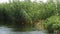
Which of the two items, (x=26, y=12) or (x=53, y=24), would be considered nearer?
(x=53, y=24)

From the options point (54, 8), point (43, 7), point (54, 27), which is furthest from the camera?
point (43, 7)

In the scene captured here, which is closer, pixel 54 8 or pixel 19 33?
pixel 19 33

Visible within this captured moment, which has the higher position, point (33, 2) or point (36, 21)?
point (33, 2)

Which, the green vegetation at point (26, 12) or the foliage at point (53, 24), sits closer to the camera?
the foliage at point (53, 24)

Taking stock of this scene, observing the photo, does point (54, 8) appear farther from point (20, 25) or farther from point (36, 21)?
point (20, 25)

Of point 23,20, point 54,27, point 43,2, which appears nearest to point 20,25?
point 23,20

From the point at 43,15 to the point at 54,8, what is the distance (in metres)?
1.52

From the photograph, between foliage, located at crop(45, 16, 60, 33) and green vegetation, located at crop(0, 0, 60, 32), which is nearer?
foliage, located at crop(45, 16, 60, 33)

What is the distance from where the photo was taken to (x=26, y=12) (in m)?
24.3

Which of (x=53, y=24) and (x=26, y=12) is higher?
(x=26, y=12)

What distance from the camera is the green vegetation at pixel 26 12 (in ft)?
76.0

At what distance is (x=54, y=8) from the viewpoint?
23.0m

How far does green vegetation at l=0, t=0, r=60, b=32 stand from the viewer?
23.2 meters

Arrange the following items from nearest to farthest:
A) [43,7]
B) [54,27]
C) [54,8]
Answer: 1. [54,27]
2. [54,8]
3. [43,7]
